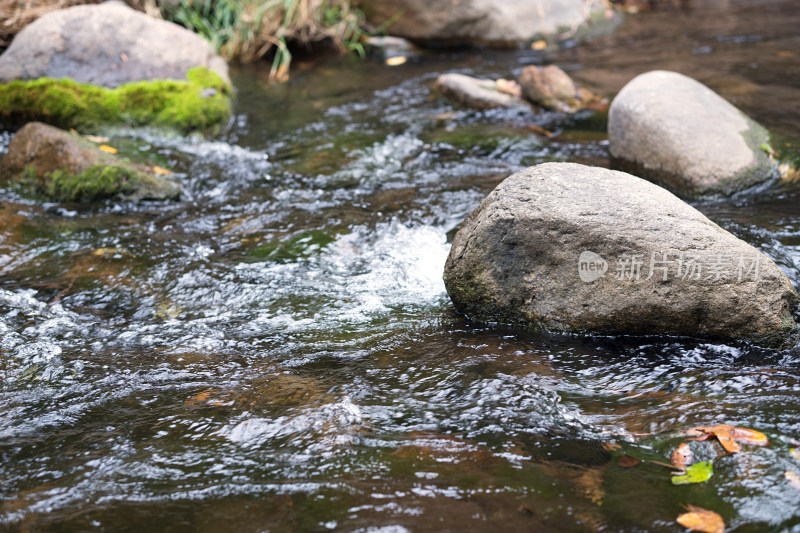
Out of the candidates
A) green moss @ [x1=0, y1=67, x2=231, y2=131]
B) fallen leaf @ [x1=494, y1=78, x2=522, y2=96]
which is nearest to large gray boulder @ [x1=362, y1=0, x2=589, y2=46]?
fallen leaf @ [x1=494, y1=78, x2=522, y2=96]

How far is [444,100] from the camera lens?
24.3 ft

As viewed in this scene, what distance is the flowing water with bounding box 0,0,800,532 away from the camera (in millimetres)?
2236

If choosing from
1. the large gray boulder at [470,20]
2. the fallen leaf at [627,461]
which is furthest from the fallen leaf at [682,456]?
the large gray boulder at [470,20]

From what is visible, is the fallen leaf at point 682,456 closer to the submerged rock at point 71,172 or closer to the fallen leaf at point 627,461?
the fallen leaf at point 627,461

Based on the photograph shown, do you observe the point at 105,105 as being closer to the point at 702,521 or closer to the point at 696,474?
the point at 696,474

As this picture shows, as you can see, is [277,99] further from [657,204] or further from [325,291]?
[657,204]

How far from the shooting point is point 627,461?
241cm

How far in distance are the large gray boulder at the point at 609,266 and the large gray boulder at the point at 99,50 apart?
5.32 m

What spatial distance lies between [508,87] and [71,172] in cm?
471

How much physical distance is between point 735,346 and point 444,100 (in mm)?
5025

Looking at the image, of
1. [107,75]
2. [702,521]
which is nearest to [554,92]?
[107,75]

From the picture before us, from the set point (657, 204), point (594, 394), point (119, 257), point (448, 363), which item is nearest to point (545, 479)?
point (594, 394)

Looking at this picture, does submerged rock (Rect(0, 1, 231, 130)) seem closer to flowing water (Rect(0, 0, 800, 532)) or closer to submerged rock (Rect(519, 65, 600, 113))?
flowing water (Rect(0, 0, 800, 532))

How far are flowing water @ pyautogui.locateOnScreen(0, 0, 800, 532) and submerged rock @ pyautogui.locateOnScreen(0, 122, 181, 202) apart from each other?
6.4 inches
